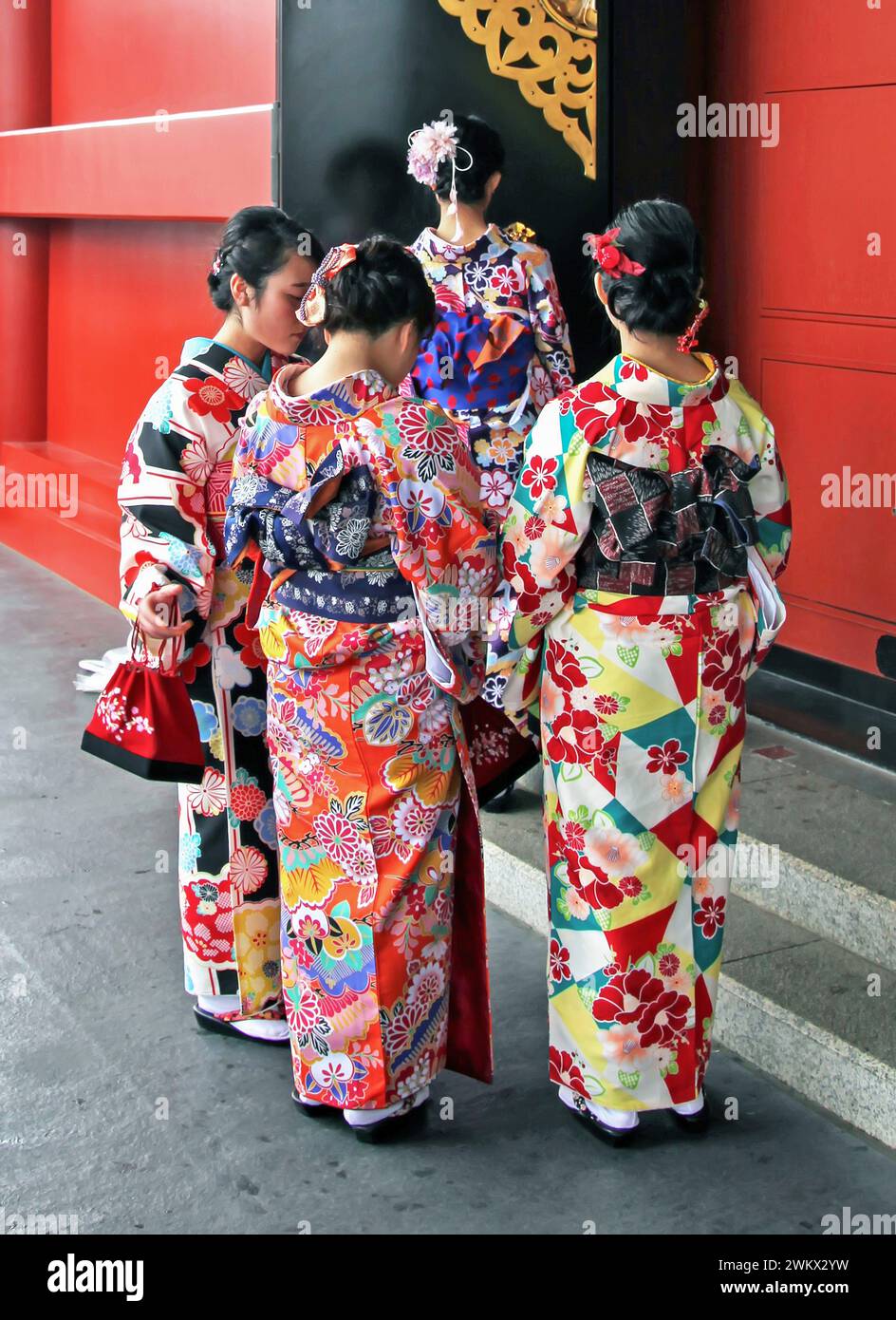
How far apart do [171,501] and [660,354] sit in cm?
94

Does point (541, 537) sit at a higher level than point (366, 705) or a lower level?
higher

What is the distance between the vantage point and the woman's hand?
2832mm

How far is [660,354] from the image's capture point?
8.34 ft

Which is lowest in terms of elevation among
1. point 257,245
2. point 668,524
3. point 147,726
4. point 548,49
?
point 147,726

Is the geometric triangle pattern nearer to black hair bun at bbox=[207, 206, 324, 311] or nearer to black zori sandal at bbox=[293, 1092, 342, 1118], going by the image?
black zori sandal at bbox=[293, 1092, 342, 1118]

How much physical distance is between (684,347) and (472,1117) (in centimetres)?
145

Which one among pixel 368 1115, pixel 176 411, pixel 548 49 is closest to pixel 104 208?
pixel 548 49

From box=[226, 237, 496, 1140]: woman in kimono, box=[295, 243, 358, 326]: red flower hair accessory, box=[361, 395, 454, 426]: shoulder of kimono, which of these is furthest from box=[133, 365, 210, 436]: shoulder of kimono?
box=[361, 395, 454, 426]: shoulder of kimono

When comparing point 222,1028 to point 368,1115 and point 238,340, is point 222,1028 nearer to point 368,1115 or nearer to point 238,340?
point 368,1115

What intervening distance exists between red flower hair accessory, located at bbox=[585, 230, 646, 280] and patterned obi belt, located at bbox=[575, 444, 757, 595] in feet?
0.96

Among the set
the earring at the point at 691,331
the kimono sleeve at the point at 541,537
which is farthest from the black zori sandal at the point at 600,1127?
the earring at the point at 691,331

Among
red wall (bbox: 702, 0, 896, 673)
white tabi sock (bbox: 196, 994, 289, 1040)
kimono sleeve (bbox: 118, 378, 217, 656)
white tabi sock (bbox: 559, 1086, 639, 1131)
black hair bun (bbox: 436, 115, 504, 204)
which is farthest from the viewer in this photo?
red wall (bbox: 702, 0, 896, 673)

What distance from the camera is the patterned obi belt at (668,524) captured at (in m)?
2.52

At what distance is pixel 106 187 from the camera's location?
667 centimetres
